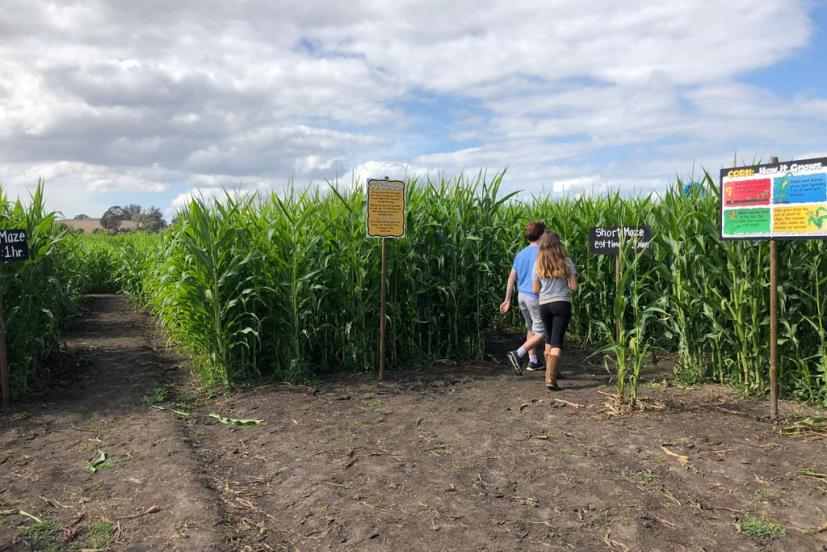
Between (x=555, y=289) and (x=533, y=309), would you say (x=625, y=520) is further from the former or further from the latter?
(x=533, y=309)

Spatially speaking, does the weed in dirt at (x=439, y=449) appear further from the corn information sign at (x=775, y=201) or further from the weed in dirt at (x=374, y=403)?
the corn information sign at (x=775, y=201)

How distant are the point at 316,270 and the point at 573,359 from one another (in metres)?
4.00

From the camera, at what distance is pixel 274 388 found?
7.09 metres

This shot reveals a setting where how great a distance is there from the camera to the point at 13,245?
21.1 feet

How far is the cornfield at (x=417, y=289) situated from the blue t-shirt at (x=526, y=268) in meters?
0.49

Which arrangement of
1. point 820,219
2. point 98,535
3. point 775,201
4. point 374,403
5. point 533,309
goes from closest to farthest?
point 98,535 → point 820,219 → point 775,201 → point 374,403 → point 533,309

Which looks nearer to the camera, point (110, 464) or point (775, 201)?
point (110, 464)

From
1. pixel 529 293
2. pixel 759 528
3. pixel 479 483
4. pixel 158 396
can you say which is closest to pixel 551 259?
pixel 529 293

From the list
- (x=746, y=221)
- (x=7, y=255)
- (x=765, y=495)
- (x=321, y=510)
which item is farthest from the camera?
(x=7, y=255)

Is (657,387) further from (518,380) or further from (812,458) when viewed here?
(812,458)

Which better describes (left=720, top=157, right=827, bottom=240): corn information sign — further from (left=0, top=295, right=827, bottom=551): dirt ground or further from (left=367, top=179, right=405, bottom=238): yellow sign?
(left=367, top=179, right=405, bottom=238): yellow sign

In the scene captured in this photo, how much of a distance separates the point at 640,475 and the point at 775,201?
2997mm

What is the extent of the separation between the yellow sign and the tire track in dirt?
3.00 meters

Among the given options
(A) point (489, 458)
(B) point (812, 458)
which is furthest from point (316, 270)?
(B) point (812, 458)
